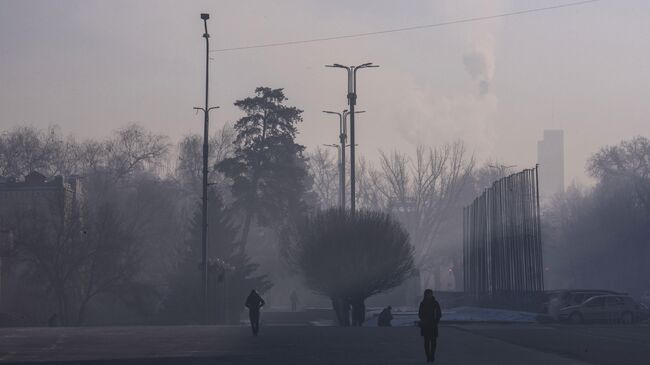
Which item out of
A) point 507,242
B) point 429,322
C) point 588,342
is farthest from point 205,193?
point 429,322

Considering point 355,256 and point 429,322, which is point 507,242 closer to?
point 355,256

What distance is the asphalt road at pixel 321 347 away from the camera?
25.3m

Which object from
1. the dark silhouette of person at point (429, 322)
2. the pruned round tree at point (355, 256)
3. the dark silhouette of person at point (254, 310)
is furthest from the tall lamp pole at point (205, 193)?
the dark silhouette of person at point (429, 322)

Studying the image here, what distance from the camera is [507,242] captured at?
207ft

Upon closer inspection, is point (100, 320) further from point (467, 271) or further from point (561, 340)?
point (561, 340)

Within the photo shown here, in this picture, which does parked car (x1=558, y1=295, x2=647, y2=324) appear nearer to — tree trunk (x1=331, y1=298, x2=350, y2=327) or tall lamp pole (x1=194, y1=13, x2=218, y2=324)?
tree trunk (x1=331, y1=298, x2=350, y2=327)

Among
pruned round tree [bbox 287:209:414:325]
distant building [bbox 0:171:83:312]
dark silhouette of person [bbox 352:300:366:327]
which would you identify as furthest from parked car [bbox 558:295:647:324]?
distant building [bbox 0:171:83:312]

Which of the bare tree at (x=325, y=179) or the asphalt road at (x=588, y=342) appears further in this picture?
the bare tree at (x=325, y=179)

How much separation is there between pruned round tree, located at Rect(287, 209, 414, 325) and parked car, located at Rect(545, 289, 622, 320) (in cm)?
730

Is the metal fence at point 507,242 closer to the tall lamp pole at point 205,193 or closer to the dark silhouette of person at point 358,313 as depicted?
the dark silhouette of person at point 358,313

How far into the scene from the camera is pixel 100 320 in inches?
3014

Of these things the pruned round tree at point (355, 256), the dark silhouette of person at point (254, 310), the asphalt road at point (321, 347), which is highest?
the pruned round tree at point (355, 256)

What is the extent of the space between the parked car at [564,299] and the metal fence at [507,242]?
1.78 m

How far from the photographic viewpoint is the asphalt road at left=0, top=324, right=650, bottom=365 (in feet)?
83.1
